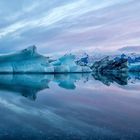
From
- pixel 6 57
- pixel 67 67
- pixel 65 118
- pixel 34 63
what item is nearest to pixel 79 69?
pixel 67 67

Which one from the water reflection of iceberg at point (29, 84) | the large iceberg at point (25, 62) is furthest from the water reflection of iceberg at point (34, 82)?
the large iceberg at point (25, 62)

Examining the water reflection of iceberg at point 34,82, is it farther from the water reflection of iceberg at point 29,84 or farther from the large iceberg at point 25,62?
the large iceberg at point 25,62

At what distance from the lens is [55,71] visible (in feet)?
89.0

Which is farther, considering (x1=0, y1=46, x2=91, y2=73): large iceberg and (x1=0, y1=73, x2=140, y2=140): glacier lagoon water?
(x1=0, y1=46, x2=91, y2=73): large iceberg

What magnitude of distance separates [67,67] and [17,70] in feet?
17.0

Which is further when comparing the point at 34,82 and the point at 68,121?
the point at 34,82

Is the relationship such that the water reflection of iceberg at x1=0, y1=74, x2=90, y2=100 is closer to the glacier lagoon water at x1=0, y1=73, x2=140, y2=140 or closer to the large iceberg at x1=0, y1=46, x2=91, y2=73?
the glacier lagoon water at x1=0, y1=73, x2=140, y2=140

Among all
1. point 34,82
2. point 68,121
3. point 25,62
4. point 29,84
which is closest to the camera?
point 68,121

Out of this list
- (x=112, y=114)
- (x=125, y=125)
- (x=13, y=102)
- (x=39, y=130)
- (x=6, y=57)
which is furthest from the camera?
(x=6, y=57)

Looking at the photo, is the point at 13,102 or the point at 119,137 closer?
the point at 119,137

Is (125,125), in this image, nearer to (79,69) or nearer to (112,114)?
(112,114)

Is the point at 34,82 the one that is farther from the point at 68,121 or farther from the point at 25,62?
the point at 68,121

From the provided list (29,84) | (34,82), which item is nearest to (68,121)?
(29,84)

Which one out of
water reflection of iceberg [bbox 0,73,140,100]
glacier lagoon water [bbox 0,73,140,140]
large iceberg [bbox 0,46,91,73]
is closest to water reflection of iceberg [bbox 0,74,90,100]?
water reflection of iceberg [bbox 0,73,140,100]
